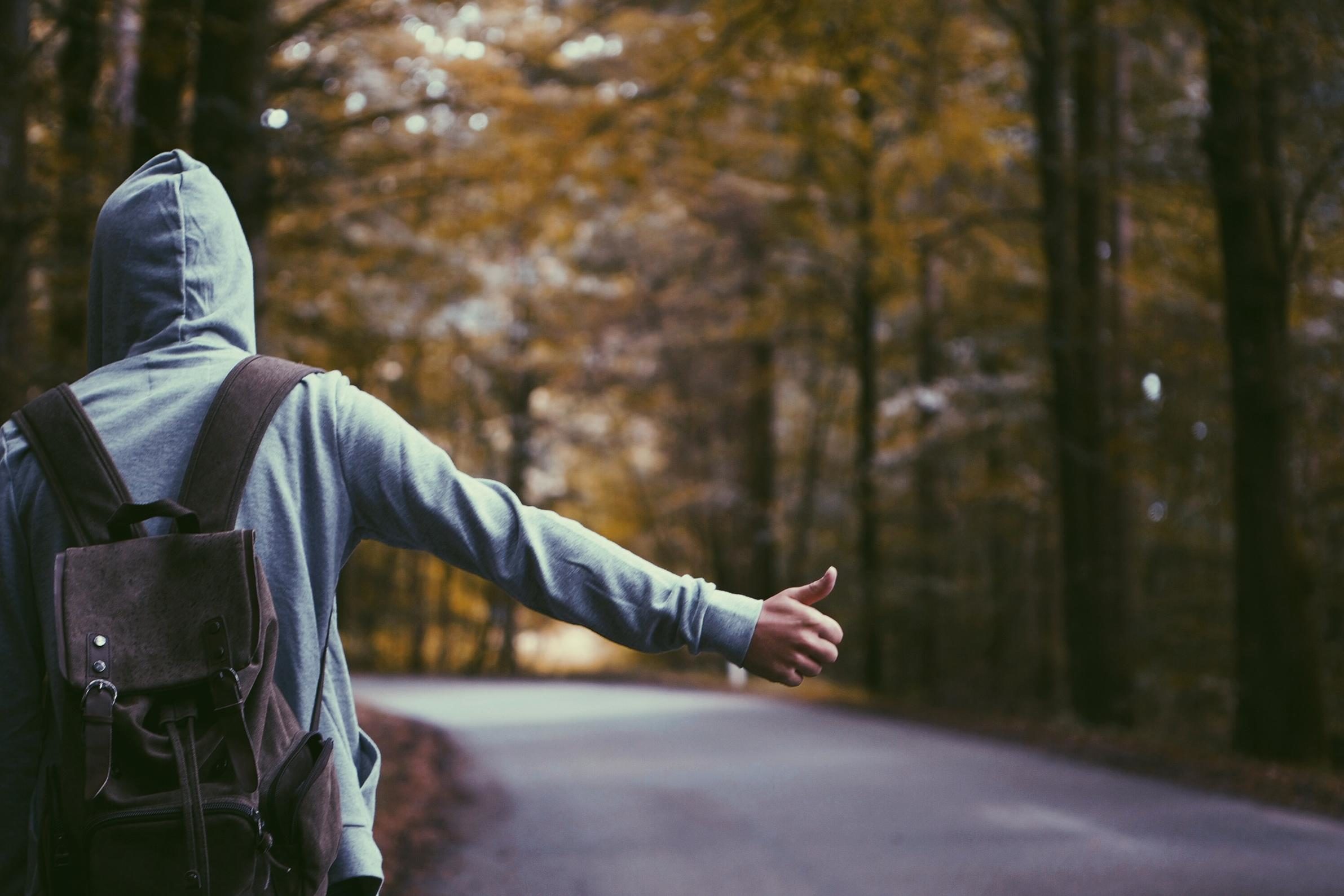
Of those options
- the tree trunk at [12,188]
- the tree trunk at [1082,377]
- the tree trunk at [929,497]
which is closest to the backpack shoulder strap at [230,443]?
the tree trunk at [12,188]

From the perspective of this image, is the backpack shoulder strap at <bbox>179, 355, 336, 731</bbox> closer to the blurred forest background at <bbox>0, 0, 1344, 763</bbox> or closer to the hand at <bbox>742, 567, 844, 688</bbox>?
the hand at <bbox>742, 567, 844, 688</bbox>

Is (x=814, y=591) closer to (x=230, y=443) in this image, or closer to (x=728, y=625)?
(x=728, y=625)

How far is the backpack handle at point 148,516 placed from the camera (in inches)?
73.0

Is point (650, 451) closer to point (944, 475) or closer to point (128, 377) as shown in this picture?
point (944, 475)

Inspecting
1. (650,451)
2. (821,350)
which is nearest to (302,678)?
(821,350)

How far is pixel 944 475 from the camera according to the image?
20.2m

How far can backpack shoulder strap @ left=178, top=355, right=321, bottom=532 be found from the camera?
1979 mm

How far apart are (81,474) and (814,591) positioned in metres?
1.14

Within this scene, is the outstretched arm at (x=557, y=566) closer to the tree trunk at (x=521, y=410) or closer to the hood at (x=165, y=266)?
the hood at (x=165, y=266)

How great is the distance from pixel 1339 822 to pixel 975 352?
1183cm

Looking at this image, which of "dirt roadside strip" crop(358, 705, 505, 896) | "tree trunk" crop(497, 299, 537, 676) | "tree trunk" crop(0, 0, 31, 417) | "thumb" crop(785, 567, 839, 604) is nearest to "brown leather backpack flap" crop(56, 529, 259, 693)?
"thumb" crop(785, 567, 839, 604)

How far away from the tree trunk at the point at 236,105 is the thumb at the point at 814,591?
678 centimetres

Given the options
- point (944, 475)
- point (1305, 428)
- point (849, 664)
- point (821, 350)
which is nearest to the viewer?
point (1305, 428)

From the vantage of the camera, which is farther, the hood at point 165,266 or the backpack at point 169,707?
the hood at point 165,266
